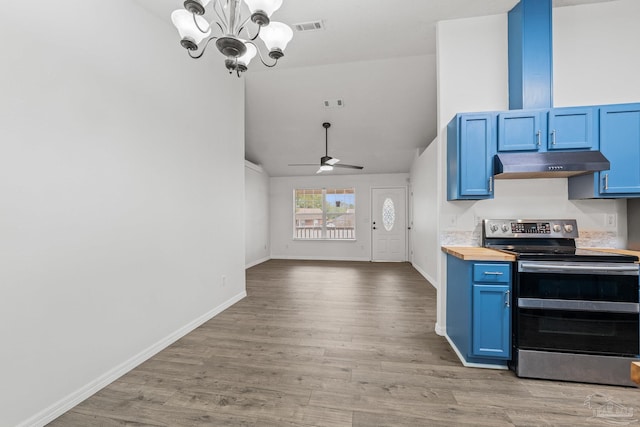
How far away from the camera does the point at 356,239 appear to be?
7.75m

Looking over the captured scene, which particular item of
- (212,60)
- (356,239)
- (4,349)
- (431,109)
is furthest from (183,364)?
(356,239)

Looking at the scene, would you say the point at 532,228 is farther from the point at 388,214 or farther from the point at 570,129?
the point at 388,214

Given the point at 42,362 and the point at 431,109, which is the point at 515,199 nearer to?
the point at 431,109

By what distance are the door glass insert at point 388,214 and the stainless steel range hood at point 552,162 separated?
5.12 meters

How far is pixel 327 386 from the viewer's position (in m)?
2.03

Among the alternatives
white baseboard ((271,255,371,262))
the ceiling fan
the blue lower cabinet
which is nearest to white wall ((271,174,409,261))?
white baseboard ((271,255,371,262))

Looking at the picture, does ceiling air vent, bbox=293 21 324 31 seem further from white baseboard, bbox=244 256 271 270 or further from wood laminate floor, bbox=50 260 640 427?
white baseboard, bbox=244 256 271 270

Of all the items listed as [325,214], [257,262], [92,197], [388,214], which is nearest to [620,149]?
[92,197]

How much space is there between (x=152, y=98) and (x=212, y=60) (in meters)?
1.15

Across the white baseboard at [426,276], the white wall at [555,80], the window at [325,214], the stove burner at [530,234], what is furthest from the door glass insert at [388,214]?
the stove burner at [530,234]

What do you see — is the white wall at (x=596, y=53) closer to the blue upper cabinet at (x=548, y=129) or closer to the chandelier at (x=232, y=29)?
the blue upper cabinet at (x=548, y=129)

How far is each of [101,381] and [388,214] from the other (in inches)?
263

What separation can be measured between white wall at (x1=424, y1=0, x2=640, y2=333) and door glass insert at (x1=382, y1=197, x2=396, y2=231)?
4.67 m

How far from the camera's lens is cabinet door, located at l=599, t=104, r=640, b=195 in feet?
7.58
